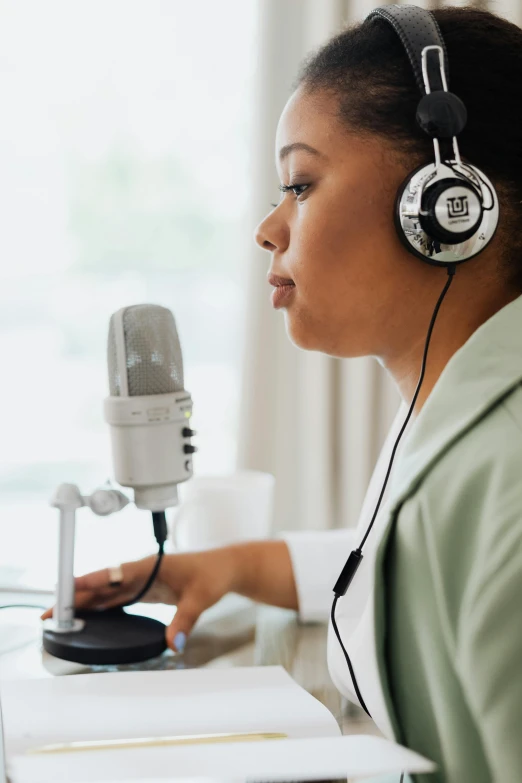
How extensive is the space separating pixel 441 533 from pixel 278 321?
152cm

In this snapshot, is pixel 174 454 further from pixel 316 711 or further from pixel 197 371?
pixel 197 371

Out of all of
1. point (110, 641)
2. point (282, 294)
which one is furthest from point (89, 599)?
point (282, 294)

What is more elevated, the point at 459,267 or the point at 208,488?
the point at 459,267

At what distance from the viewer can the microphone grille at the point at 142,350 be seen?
928 millimetres

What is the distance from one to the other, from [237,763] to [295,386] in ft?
5.38

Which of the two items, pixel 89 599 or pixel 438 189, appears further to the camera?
pixel 89 599

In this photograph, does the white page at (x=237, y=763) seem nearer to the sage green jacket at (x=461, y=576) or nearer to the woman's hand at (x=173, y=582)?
the sage green jacket at (x=461, y=576)

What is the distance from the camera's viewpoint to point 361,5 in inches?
78.2

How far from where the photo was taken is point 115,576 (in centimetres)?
101

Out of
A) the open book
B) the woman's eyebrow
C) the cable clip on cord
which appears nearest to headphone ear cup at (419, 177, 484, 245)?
the woman's eyebrow

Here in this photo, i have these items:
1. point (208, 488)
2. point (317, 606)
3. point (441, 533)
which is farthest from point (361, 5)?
point (441, 533)

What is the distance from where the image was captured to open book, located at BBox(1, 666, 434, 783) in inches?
19.9

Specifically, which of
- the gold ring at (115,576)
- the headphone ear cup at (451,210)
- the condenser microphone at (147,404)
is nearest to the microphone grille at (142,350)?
the condenser microphone at (147,404)

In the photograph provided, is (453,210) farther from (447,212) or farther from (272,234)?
(272,234)
